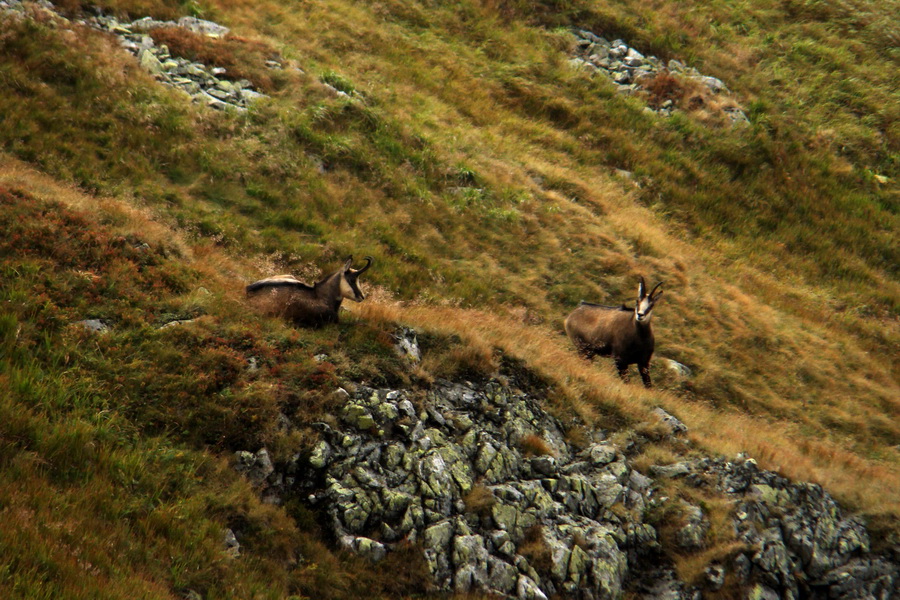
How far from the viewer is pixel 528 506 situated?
9.81 metres

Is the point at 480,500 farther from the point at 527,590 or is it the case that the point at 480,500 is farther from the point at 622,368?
the point at 622,368

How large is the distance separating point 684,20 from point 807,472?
109 ft

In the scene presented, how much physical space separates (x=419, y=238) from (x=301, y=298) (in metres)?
8.01

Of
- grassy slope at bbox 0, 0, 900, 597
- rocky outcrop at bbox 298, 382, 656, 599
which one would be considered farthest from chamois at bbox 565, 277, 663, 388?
rocky outcrop at bbox 298, 382, 656, 599

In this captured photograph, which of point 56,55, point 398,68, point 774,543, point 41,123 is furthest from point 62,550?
point 398,68

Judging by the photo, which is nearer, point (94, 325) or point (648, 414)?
point (94, 325)

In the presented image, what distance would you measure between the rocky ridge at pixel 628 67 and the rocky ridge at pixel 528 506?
83.3 ft

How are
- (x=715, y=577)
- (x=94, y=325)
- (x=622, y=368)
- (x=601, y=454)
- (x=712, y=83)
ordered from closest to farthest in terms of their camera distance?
(x=715, y=577) → (x=94, y=325) → (x=601, y=454) → (x=622, y=368) → (x=712, y=83)

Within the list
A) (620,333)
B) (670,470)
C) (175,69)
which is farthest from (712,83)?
(670,470)

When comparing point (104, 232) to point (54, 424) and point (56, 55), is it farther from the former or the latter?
point (56, 55)

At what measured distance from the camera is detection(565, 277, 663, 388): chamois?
15523 mm

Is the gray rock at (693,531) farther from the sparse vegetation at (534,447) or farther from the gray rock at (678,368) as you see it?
the gray rock at (678,368)

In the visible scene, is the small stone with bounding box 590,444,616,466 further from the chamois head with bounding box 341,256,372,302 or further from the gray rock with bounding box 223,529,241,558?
the gray rock with bounding box 223,529,241,558

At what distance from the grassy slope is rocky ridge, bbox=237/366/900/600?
67 cm
